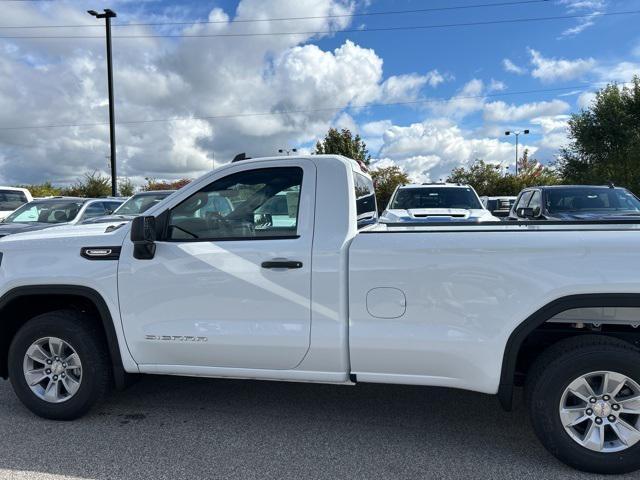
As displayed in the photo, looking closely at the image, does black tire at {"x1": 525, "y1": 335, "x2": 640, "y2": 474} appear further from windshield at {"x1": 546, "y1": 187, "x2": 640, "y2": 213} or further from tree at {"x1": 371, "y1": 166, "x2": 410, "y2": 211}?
tree at {"x1": 371, "y1": 166, "x2": 410, "y2": 211}

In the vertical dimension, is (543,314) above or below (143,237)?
below

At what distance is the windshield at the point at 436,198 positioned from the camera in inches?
378

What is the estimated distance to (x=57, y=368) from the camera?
3.82m

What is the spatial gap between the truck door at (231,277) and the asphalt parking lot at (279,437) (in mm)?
558

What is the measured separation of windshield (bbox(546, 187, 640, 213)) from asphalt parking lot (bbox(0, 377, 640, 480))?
6075 mm

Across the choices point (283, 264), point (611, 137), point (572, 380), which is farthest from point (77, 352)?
point (611, 137)

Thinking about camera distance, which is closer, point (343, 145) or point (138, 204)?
point (138, 204)

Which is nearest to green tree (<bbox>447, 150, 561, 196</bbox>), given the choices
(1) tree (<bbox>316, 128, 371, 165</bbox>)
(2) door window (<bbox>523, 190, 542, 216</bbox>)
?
(1) tree (<bbox>316, 128, 371, 165</bbox>)

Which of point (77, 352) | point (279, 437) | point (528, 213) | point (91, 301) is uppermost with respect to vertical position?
point (528, 213)

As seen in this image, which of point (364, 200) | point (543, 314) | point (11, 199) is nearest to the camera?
point (543, 314)

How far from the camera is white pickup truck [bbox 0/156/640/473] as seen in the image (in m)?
3.02

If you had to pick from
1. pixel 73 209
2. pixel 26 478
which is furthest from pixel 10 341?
pixel 73 209

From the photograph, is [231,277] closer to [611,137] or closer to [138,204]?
[138,204]

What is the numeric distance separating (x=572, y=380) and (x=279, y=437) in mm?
1943
